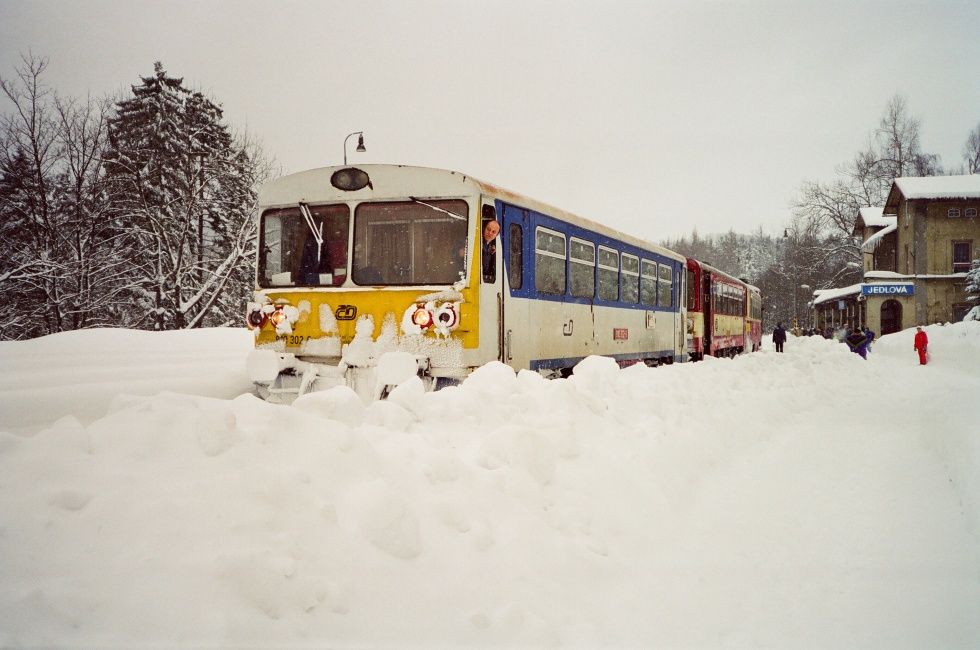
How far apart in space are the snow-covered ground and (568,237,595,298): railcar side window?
4459 mm

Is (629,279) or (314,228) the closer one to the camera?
(314,228)

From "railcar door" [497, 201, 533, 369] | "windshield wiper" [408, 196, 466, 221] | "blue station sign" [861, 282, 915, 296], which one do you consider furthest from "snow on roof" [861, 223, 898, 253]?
"windshield wiper" [408, 196, 466, 221]

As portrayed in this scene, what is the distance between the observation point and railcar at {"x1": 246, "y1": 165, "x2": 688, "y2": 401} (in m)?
7.39

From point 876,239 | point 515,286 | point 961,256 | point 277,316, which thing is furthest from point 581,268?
point 876,239

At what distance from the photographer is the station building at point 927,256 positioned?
36.4 metres

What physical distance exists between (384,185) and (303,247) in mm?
1387

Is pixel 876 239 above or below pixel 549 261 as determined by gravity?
above

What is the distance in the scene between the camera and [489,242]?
7.73 m

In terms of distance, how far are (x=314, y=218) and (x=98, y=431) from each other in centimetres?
556

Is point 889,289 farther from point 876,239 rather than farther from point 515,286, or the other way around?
point 515,286

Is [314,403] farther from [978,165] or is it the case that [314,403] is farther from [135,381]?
[978,165]

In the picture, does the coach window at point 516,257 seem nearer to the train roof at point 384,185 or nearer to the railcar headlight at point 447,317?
the train roof at point 384,185

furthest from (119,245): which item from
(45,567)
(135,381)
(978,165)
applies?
(978,165)

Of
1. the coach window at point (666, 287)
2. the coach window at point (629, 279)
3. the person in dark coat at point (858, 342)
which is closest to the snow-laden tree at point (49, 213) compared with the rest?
the coach window at point (629, 279)
